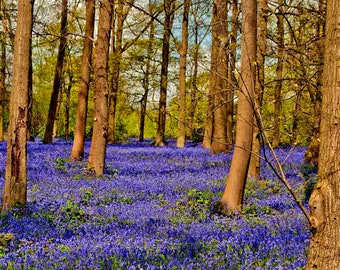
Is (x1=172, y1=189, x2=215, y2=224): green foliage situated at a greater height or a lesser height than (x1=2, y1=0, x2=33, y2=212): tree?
lesser

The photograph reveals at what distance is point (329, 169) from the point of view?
2768 millimetres

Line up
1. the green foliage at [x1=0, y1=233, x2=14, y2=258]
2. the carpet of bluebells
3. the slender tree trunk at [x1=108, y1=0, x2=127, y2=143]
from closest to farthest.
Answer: the carpet of bluebells → the green foliage at [x1=0, y1=233, x2=14, y2=258] → the slender tree trunk at [x1=108, y1=0, x2=127, y2=143]

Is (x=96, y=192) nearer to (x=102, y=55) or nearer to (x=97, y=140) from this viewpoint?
(x=97, y=140)

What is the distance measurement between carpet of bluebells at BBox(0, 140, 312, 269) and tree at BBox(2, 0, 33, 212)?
0.39m

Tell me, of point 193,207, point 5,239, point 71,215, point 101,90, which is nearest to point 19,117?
point 71,215

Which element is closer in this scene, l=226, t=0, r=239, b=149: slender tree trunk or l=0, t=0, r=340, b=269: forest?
l=0, t=0, r=340, b=269: forest

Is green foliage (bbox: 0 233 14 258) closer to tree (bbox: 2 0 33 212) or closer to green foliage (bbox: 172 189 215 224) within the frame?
tree (bbox: 2 0 33 212)

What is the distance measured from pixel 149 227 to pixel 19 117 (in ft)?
9.00

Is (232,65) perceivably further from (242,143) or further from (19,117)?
(19,117)

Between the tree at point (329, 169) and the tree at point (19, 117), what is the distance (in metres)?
5.37

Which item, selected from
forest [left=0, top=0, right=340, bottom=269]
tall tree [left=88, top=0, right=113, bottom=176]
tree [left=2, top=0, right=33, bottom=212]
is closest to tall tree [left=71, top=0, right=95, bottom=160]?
forest [left=0, top=0, right=340, bottom=269]

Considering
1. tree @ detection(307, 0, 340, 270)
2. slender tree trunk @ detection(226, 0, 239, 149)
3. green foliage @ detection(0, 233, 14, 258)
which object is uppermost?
slender tree trunk @ detection(226, 0, 239, 149)

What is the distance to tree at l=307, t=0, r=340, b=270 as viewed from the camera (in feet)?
9.05

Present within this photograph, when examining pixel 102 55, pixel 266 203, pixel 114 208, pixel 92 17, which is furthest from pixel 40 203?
pixel 92 17
